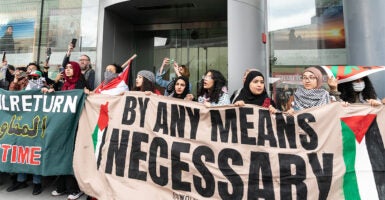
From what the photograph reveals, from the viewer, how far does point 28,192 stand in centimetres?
405

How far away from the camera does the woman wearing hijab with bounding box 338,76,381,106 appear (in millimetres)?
3695

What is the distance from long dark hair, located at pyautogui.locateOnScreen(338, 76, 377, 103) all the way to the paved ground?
401 cm

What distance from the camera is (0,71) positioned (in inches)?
251

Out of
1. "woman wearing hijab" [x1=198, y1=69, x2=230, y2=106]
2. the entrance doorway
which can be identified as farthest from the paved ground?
the entrance doorway

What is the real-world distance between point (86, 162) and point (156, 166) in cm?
108

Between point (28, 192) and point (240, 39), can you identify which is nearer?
point (28, 192)

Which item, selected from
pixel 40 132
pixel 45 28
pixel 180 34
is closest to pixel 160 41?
pixel 180 34

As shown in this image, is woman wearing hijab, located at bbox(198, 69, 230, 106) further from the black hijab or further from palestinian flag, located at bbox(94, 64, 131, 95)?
palestinian flag, located at bbox(94, 64, 131, 95)

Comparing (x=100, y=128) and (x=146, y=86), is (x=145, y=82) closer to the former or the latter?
(x=146, y=86)

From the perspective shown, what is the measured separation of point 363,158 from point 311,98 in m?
0.86

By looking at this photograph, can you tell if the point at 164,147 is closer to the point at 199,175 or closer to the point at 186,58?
the point at 199,175

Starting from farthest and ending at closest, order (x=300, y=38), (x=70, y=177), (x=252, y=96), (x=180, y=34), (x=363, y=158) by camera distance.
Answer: (x=180, y=34)
(x=300, y=38)
(x=70, y=177)
(x=252, y=96)
(x=363, y=158)

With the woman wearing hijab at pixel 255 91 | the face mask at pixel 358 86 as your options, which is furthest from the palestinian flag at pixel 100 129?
the face mask at pixel 358 86

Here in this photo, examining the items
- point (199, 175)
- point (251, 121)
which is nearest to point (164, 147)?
point (199, 175)
